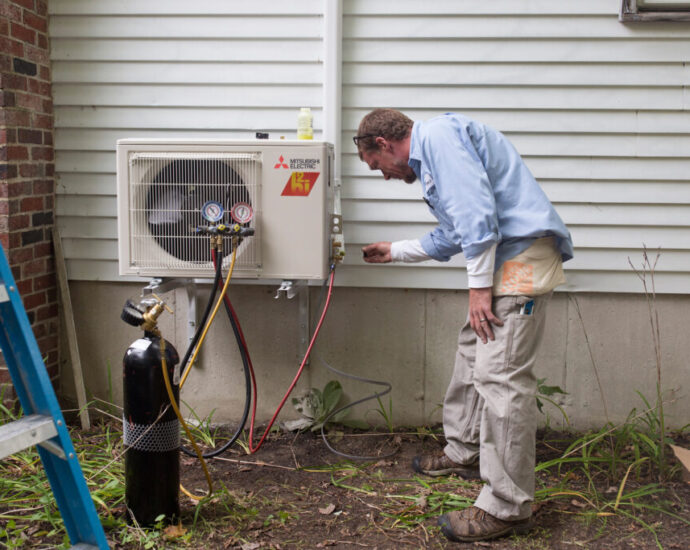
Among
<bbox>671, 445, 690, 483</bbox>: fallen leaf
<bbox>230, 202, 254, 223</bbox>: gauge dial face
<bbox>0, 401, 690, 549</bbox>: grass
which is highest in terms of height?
<bbox>230, 202, 254, 223</bbox>: gauge dial face

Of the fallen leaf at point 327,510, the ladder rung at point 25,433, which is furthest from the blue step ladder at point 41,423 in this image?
the fallen leaf at point 327,510

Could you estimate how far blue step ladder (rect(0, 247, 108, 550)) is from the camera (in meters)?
2.04

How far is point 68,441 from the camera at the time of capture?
6.97 feet

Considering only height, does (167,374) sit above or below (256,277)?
below

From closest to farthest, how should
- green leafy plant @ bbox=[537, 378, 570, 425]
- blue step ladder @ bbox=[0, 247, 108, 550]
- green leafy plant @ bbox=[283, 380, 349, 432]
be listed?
blue step ladder @ bbox=[0, 247, 108, 550]
green leafy plant @ bbox=[537, 378, 570, 425]
green leafy plant @ bbox=[283, 380, 349, 432]

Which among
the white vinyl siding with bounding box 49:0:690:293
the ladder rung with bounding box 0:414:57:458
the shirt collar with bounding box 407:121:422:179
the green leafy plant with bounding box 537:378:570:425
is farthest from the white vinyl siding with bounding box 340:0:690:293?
the ladder rung with bounding box 0:414:57:458

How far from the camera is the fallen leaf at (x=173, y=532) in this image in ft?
8.39

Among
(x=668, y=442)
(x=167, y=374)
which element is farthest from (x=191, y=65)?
(x=668, y=442)

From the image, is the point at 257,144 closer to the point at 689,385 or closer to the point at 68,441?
the point at 68,441

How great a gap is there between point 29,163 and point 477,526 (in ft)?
8.46

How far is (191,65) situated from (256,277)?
116 centimetres

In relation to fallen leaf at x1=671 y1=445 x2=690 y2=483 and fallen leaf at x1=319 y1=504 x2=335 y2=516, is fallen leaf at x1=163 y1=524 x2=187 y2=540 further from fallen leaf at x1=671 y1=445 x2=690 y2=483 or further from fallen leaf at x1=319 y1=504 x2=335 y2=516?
fallen leaf at x1=671 y1=445 x2=690 y2=483

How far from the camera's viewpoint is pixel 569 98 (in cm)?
336

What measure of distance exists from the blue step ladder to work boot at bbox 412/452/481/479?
148 cm
